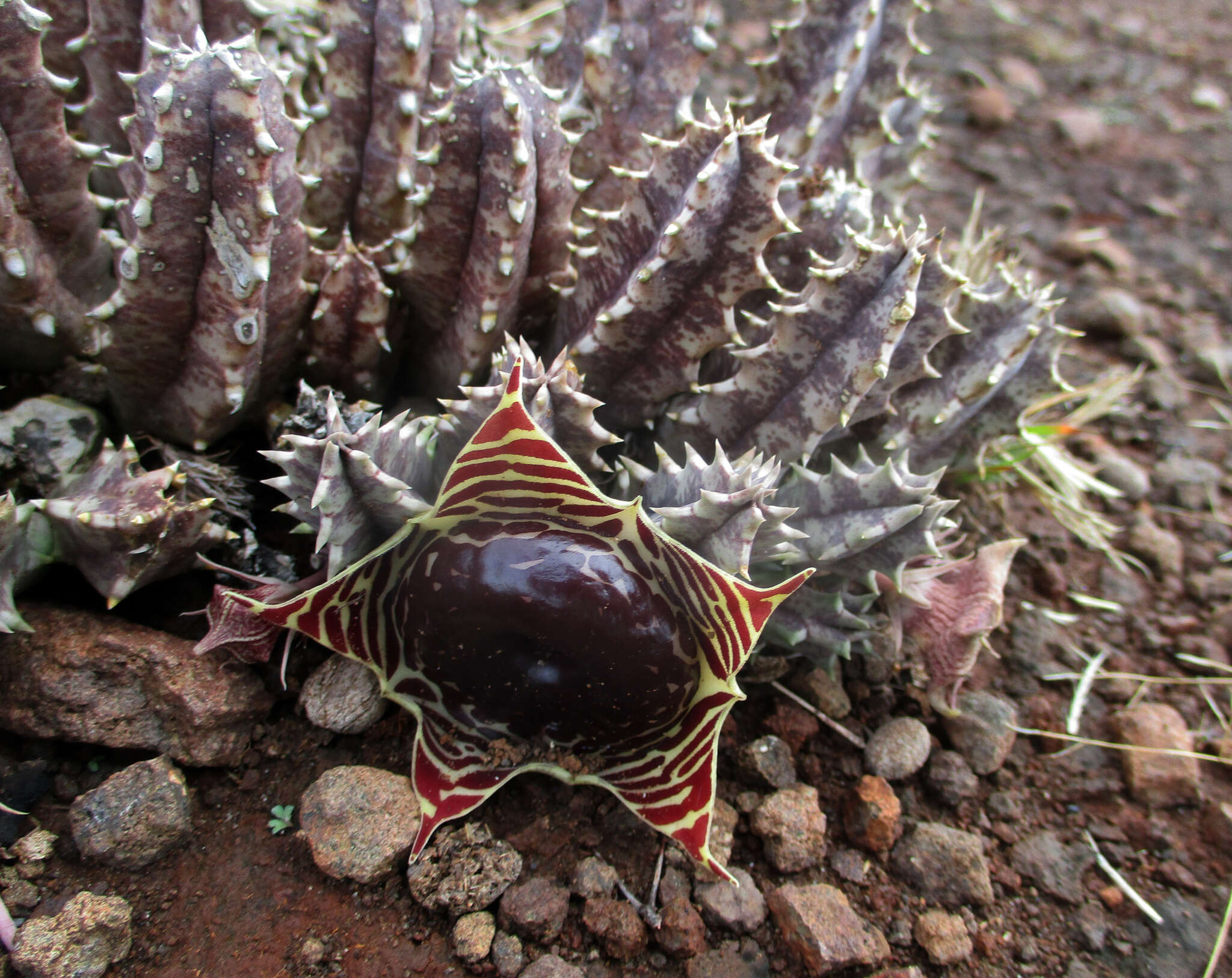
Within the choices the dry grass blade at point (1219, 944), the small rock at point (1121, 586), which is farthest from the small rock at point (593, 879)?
the small rock at point (1121, 586)

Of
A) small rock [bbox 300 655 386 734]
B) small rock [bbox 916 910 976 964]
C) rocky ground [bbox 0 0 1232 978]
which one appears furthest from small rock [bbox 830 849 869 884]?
small rock [bbox 300 655 386 734]

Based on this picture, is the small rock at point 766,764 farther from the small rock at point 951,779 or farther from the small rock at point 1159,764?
the small rock at point 1159,764

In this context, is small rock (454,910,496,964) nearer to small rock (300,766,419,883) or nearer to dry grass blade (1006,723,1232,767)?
small rock (300,766,419,883)

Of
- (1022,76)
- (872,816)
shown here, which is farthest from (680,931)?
(1022,76)

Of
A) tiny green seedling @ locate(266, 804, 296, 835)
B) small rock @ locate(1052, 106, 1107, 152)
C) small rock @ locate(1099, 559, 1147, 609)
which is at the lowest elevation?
tiny green seedling @ locate(266, 804, 296, 835)

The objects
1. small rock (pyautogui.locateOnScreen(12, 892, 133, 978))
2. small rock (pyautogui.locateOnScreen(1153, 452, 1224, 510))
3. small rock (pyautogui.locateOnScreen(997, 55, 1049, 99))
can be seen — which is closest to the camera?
small rock (pyautogui.locateOnScreen(12, 892, 133, 978))

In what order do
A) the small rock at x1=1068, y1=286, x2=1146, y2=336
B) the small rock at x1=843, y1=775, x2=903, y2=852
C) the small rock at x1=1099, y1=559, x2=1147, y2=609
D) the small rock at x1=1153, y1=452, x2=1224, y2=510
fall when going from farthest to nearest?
the small rock at x1=1068, y1=286, x2=1146, y2=336
the small rock at x1=1153, y1=452, x2=1224, y2=510
the small rock at x1=1099, y1=559, x2=1147, y2=609
the small rock at x1=843, y1=775, x2=903, y2=852

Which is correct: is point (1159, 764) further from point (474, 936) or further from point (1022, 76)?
point (1022, 76)
